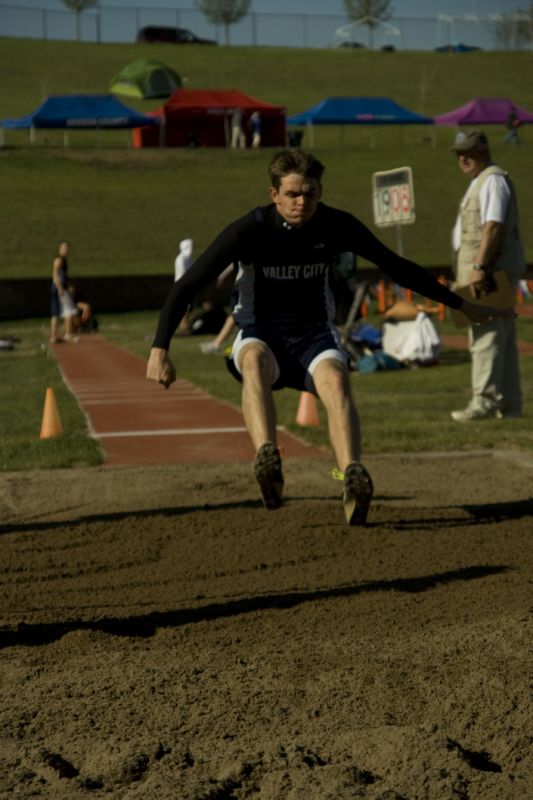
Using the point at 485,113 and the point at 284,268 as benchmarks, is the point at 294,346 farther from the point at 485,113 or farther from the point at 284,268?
the point at 485,113

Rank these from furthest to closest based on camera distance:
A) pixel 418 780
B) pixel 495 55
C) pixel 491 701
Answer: pixel 495 55
pixel 491 701
pixel 418 780

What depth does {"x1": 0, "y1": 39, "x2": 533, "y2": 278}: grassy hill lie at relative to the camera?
3975cm

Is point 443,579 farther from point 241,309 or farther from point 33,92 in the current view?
point 33,92

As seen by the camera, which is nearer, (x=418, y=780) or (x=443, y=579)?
(x=418, y=780)

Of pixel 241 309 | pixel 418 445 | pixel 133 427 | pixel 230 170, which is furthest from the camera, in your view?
pixel 230 170

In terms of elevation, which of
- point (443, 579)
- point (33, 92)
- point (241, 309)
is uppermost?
point (33, 92)

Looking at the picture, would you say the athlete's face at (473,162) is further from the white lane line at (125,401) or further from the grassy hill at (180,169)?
the grassy hill at (180,169)

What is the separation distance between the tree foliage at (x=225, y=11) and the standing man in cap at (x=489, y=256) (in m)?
94.7

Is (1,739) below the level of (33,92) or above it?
below

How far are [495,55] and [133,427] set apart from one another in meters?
80.0

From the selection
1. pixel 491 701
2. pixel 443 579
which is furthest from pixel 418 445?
pixel 491 701

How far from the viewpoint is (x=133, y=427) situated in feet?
37.1

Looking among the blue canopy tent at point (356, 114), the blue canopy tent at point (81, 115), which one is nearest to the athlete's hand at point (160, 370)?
the blue canopy tent at point (81, 115)

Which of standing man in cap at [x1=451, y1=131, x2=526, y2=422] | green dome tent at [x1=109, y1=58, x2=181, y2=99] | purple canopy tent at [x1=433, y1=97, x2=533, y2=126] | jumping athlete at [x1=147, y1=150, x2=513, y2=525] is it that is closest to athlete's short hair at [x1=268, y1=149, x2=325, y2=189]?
jumping athlete at [x1=147, y1=150, x2=513, y2=525]
